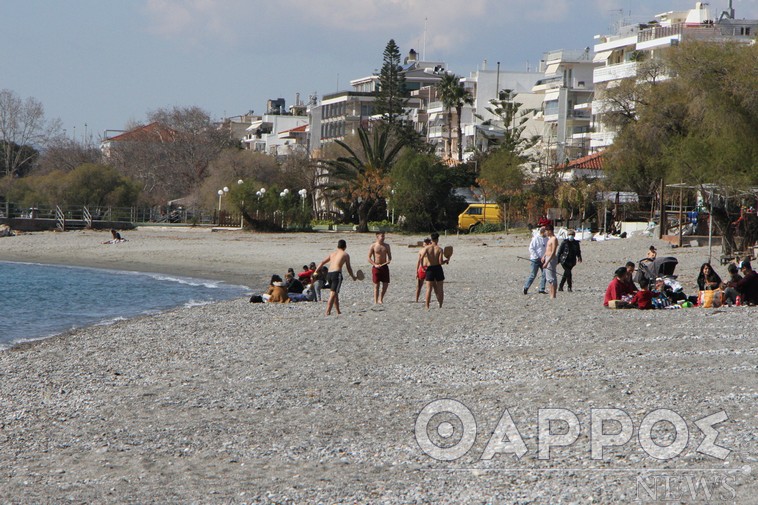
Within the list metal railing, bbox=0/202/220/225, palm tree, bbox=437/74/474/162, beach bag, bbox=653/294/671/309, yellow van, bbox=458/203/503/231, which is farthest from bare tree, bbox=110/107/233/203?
beach bag, bbox=653/294/671/309

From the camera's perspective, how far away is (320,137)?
316ft

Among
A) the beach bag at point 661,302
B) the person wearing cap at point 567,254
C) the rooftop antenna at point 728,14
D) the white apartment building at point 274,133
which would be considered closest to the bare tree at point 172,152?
the white apartment building at point 274,133

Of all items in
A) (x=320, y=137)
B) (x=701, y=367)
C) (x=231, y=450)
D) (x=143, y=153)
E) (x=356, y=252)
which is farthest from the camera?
(x=320, y=137)

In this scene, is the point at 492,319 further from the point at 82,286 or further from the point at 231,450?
the point at 82,286

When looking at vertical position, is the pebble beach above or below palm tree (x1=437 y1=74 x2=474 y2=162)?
below

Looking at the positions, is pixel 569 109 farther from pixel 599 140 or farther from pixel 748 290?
pixel 748 290

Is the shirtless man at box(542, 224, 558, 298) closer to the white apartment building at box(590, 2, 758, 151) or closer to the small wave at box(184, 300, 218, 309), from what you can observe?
the small wave at box(184, 300, 218, 309)

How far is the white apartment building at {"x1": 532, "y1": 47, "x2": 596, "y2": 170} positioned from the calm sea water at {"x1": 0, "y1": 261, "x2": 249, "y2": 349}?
Answer: 1446 inches

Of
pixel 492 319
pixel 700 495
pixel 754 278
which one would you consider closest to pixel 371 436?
pixel 700 495

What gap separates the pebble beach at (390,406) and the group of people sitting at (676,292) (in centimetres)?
54

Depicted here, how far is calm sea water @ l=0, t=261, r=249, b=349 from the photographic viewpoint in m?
19.6

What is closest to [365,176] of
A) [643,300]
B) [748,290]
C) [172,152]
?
[172,152]

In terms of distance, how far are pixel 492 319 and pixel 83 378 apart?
6036 mm

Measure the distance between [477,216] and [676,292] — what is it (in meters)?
32.0
